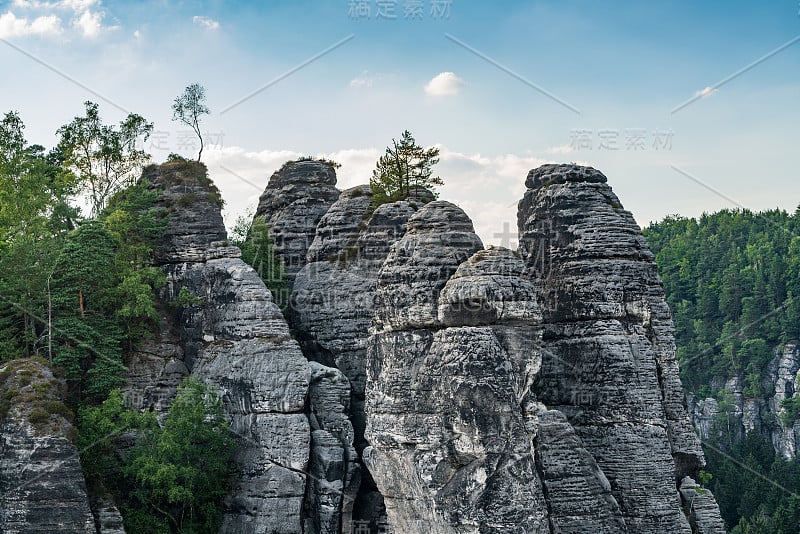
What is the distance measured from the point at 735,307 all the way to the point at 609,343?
9116 centimetres

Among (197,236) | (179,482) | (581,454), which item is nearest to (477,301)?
(581,454)

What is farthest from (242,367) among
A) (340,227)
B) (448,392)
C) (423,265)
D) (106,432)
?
(448,392)

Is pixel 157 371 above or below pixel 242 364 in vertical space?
below

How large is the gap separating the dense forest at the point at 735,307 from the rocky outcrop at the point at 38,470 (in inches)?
2157

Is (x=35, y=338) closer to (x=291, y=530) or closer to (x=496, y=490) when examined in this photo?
(x=291, y=530)

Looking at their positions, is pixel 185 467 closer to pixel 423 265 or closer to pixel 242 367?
pixel 242 367

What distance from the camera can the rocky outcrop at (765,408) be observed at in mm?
101688

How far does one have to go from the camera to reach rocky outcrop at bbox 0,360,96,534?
30.1 metres

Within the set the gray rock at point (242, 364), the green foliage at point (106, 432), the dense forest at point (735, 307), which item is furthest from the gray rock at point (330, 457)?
the dense forest at point (735, 307)

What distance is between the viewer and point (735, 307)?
119 m

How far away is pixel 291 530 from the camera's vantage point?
3362 cm

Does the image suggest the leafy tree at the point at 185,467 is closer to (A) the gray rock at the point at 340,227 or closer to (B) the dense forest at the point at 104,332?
(B) the dense forest at the point at 104,332

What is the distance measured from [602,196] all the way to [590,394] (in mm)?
7046

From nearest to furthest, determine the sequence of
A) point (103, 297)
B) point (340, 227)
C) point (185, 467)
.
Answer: point (185, 467)
point (103, 297)
point (340, 227)
